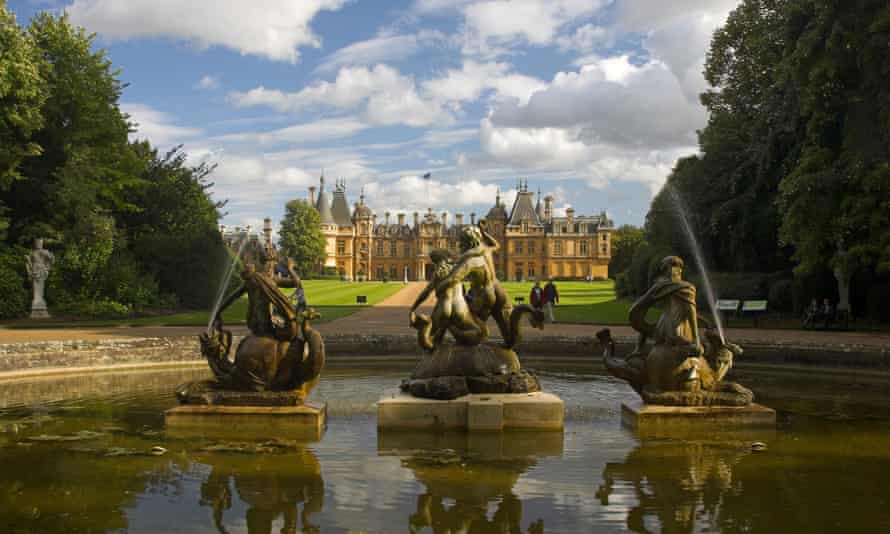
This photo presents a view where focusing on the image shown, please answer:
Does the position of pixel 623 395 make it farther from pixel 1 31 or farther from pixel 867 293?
pixel 1 31

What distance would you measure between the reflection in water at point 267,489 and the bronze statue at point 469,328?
2.02 m

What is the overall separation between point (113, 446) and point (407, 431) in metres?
2.80

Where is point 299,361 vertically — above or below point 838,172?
below

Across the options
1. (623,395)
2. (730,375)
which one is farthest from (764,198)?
(623,395)

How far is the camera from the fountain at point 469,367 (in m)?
A: 7.65

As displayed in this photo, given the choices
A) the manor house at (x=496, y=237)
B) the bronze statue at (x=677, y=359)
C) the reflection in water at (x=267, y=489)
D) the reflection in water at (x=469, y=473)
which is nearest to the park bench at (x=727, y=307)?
the bronze statue at (x=677, y=359)

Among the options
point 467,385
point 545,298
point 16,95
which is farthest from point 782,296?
point 16,95

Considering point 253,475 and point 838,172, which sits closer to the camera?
point 253,475

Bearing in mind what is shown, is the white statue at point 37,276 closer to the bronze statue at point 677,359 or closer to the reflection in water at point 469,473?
the reflection in water at point 469,473

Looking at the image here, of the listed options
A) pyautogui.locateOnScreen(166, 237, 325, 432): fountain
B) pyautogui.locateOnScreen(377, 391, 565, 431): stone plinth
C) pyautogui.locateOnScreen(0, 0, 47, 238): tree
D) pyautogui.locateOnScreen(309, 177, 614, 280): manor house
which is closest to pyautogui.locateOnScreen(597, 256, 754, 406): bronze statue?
pyautogui.locateOnScreen(377, 391, 565, 431): stone plinth

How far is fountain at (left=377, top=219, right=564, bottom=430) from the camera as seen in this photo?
7.65 m

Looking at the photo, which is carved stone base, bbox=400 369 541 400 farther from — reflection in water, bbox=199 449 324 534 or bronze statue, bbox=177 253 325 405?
reflection in water, bbox=199 449 324 534

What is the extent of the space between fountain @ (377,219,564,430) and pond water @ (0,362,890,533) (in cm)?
23

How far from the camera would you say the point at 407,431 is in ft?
25.0
